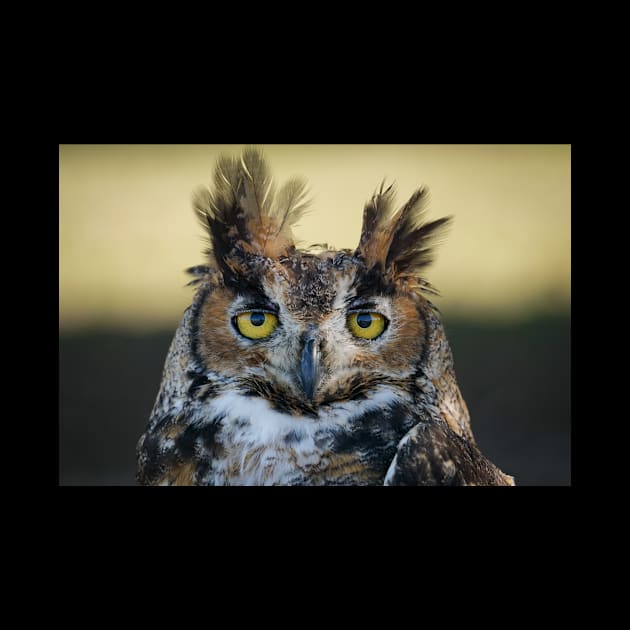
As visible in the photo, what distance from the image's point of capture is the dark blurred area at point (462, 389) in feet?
9.39

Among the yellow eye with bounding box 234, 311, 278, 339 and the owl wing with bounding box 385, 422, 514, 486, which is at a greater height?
the yellow eye with bounding box 234, 311, 278, 339

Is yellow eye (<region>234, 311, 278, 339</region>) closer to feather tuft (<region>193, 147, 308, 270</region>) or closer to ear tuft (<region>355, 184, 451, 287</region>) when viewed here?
feather tuft (<region>193, 147, 308, 270</region>)

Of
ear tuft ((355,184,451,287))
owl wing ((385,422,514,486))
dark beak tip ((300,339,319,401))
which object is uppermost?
ear tuft ((355,184,451,287))

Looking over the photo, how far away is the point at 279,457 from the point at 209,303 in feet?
1.76

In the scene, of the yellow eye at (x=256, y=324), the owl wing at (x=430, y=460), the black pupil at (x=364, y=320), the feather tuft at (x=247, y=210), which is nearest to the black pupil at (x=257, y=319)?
the yellow eye at (x=256, y=324)

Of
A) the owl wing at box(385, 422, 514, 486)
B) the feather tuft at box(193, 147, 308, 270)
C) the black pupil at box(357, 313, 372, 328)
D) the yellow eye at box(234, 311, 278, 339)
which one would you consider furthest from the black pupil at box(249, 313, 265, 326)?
the owl wing at box(385, 422, 514, 486)

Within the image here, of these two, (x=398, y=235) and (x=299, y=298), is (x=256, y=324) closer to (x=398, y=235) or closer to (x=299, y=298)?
(x=299, y=298)

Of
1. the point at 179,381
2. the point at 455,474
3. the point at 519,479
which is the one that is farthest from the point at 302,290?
the point at 519,479

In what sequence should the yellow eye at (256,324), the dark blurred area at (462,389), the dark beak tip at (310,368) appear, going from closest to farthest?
the dark beak tip at (310,368) < the yellow eye at (256,324) < the dark blurred area at (462,389)

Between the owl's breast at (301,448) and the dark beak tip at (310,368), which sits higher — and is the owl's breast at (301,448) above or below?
below

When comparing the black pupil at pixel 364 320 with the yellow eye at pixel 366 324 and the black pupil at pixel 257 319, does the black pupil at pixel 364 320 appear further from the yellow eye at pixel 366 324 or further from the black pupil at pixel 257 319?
the black pupil at pixel 257 319

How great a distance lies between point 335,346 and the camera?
2.18 m

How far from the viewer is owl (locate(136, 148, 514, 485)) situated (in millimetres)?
2191

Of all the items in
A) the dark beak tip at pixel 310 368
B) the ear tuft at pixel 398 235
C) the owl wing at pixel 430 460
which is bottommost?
the owl wing at pixel 430 460
